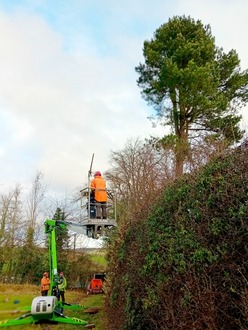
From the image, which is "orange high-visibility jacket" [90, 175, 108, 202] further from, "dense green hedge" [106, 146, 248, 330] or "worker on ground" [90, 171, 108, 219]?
"dense green hedge" [106, 146, 248, 330]

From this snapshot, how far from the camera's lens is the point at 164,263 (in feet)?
15.4

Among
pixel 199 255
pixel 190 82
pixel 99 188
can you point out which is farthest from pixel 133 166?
pixel 199 255

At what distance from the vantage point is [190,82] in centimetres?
1786

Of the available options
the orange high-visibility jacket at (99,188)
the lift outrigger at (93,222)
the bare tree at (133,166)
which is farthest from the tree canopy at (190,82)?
the lift outrigger at (93,222)

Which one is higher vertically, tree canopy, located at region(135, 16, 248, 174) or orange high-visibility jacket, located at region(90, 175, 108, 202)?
tree canopy, located at region(135, 16, 248, 174)

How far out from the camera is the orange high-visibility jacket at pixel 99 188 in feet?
39.2

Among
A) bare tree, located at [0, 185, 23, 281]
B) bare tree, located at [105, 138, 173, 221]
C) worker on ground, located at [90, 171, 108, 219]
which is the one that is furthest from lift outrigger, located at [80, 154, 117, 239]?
bare tree, located at [0, 185, 23, 281]

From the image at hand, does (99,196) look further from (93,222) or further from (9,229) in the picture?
(9,229)

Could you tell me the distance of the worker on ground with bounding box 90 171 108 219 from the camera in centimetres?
1187

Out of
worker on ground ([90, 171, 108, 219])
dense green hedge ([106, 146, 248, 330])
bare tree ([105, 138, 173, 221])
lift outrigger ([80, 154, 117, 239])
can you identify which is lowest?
dense green hedge ([106, 146, 248, 330])

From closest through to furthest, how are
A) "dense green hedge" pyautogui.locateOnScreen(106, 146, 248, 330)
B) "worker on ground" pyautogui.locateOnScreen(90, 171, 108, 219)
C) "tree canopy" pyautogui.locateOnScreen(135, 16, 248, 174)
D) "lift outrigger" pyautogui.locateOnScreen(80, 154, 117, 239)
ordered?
1. "dense green hedge" pyautogui.locateOnScreen(106, 146, 248, 330)
2. "lift outrigger" pyautogui.locateOnScreen(80, 154, 117, 239)
3. "worker on ground" pyautogui.locateOnScreen(90, 171, 108, 219)
4. "tree canopy" pyautogui.locateOnScreen(135, 16, 248, 174)

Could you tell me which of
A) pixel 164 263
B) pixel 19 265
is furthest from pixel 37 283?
pixel 164 263

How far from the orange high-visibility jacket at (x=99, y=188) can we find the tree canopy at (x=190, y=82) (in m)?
6.13

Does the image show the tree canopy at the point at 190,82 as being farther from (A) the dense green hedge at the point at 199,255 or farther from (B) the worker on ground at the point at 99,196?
(A) the dense green hedge at the point at 199,255
